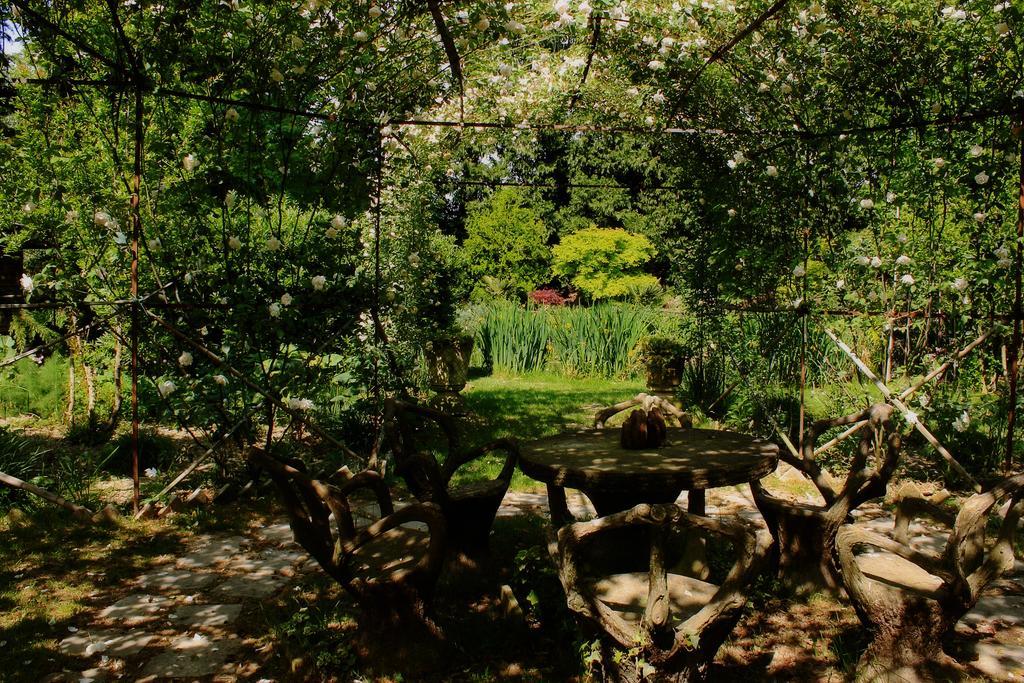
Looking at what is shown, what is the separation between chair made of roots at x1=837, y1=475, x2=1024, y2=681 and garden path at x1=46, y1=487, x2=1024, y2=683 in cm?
39

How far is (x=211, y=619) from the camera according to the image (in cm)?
325

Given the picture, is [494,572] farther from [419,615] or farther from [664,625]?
[664,625]

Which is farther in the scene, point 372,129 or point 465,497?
point 372,129

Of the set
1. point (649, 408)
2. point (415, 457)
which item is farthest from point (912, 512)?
point (415, 457)

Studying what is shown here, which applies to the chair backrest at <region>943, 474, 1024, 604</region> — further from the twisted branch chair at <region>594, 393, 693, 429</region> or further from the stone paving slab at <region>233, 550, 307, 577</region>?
the stone paving slab at <region>233, 550, 307, 577</region>

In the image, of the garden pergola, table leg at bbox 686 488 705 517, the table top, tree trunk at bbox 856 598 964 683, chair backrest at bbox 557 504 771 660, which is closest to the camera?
chair backrest at bbox 557 504 771 660

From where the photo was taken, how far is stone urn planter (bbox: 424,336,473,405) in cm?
794

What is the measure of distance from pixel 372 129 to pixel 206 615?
3.18 m

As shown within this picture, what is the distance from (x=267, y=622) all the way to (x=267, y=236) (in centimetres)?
278

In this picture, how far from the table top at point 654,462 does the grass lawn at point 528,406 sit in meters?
1.57

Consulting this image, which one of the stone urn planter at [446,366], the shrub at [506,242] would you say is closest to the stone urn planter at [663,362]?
the stone urn planter at [446,366]

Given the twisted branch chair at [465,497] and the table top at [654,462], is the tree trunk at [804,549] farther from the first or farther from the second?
the twisted branch chair at [465,497]

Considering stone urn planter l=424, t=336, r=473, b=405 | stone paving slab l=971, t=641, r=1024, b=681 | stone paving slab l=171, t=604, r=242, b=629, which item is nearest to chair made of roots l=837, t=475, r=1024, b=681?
stone paving slab l=971, t=641, r=1024, b=681

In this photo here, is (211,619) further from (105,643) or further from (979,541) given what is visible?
(979,541)
